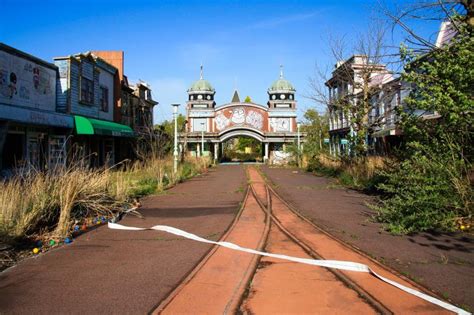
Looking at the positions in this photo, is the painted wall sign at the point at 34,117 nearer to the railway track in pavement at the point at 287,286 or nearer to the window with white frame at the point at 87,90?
the window with white frame at the point at 87,90

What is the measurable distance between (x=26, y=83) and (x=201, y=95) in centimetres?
5071

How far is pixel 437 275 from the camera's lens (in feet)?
18.4

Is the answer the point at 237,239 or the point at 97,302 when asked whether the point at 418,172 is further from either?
the point at 97,302

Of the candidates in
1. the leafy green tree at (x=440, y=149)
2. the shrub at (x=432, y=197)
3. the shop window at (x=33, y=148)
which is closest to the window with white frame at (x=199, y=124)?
the shop window at (x=33, y=148)

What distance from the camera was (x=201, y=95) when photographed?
6812cm

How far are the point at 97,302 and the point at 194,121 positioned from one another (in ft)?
194

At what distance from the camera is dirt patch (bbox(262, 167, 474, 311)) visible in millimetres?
5266

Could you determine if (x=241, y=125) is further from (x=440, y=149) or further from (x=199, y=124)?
(x=440, y=149)

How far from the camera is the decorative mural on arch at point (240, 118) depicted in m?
61.8

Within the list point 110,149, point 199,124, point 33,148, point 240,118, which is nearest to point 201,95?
point 199,124

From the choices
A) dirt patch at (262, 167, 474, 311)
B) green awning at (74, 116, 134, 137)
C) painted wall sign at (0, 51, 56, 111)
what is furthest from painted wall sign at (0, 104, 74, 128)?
dirt patch at (262, 167, 474, 311)

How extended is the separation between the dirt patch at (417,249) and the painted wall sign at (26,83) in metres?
12.9

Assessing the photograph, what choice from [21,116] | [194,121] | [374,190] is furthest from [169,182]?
[194,121]

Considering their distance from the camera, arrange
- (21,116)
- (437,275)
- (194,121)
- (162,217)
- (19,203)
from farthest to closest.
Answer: (194,121), (21,116), (162,217), (19,203), (437,275)
